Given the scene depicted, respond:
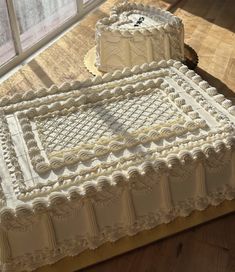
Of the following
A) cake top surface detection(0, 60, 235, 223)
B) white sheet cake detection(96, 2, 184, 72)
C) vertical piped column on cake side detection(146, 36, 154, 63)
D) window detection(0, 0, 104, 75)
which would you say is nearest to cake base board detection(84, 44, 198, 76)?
white sheet cake detection(96, 2, 184, 72)

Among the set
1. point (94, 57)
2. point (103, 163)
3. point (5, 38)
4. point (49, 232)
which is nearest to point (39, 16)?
point (5, 38)

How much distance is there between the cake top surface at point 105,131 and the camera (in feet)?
8.04

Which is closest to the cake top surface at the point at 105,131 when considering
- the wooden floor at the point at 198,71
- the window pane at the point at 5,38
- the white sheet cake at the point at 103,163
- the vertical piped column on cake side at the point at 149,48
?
the white sheet cake at the point at 103,163

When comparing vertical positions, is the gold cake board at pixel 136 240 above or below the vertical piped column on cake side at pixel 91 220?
below

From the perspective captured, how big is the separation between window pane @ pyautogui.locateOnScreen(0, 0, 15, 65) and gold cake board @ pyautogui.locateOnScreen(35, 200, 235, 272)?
2842mm

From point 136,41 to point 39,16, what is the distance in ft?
5.80

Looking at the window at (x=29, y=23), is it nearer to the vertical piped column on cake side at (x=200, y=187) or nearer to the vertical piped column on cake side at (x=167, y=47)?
the vertical piped column on cake side at (x=167, y=47)

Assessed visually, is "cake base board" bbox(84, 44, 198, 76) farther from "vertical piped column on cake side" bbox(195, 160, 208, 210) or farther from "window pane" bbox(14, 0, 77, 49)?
"vertical piped column on cake side" bbox(195, 160, 208, 210)

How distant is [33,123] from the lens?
9.53 feet

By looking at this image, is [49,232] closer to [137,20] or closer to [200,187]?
[200,187]

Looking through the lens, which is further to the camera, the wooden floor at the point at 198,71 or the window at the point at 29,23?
the window at the point at 29,23

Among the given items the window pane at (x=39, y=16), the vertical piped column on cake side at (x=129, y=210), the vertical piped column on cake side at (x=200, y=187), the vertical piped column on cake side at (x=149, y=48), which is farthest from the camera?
the window pane at (x=39, y=16)

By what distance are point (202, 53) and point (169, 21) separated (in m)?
0.79

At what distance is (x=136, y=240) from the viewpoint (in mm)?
2582
